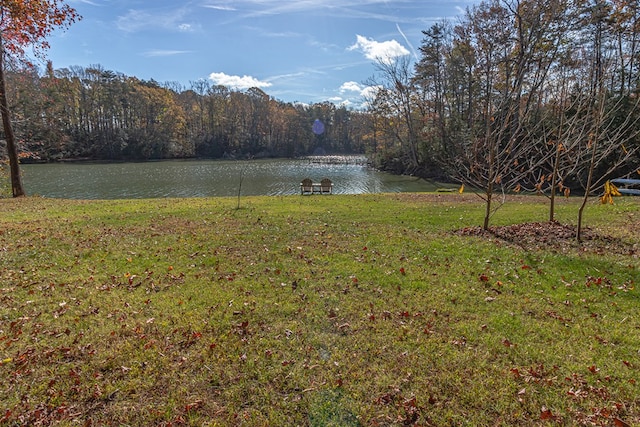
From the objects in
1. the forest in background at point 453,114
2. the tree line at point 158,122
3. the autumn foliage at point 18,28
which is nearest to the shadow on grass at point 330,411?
the forest in background at point 453,114

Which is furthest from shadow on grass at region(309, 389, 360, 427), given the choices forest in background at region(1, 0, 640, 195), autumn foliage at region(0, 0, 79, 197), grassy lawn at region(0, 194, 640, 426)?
autumn foliage at region(0, 0, 79, 197)

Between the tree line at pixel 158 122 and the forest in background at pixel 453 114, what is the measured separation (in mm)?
262

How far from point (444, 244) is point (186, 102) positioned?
90.2 meters

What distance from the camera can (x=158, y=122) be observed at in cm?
7375

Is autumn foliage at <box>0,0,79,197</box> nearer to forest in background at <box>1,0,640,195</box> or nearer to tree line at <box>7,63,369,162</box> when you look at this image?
forest in background at <box>1,0,640,195</box>

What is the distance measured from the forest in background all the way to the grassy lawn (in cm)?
304

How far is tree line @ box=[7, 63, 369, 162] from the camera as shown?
59.8 m

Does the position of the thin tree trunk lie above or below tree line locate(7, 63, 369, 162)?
below

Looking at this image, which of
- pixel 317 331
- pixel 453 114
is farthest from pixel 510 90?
pixel 317 331

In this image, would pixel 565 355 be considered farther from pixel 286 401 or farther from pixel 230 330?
pixel 230 330

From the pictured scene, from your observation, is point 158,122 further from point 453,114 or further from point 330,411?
point 330,411

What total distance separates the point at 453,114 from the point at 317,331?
37860 mm

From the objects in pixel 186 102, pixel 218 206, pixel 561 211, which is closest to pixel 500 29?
pixel 561 211

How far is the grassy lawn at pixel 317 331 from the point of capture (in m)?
3.13
